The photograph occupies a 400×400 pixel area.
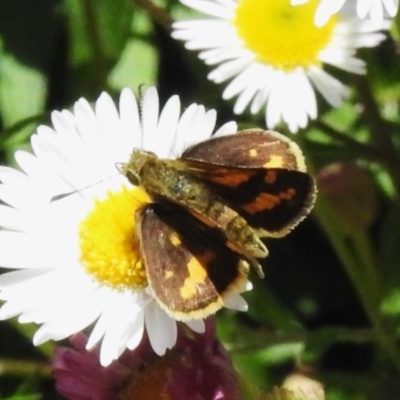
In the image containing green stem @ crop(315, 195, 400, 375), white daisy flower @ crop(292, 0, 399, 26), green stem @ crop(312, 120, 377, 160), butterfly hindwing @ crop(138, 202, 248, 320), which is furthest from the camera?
green stem @ crop(312, 120, 377, 160)

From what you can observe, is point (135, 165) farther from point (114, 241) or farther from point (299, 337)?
point (299, 337)

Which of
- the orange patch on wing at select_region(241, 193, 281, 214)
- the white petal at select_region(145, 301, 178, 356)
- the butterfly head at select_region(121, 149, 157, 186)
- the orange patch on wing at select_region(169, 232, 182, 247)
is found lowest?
the white petal at select_region(145, 301, 178, 356)

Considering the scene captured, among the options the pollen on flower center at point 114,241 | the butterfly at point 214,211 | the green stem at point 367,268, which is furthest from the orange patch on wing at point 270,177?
the green stem at point 367,268

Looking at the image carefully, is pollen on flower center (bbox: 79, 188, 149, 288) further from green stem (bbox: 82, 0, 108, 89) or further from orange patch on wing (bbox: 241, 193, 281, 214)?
green stem (bbox: 82, 0, 108, 89)

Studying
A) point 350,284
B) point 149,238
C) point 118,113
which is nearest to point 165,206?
point 149,238

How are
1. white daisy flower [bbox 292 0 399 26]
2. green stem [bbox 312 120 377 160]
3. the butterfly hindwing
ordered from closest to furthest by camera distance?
the butterfly hindwing
white daisy flower [bbox 292 0 399 26]
green stem [bbox 312 120 377 160]

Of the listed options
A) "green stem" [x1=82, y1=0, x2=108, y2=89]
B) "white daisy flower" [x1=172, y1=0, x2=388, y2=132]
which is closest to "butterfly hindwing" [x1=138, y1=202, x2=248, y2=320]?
"white daisy flower" [x1=172, y1=0, x2=388, y2=132]

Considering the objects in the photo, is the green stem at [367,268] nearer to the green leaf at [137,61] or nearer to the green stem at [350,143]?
the green stem at [350,143]
